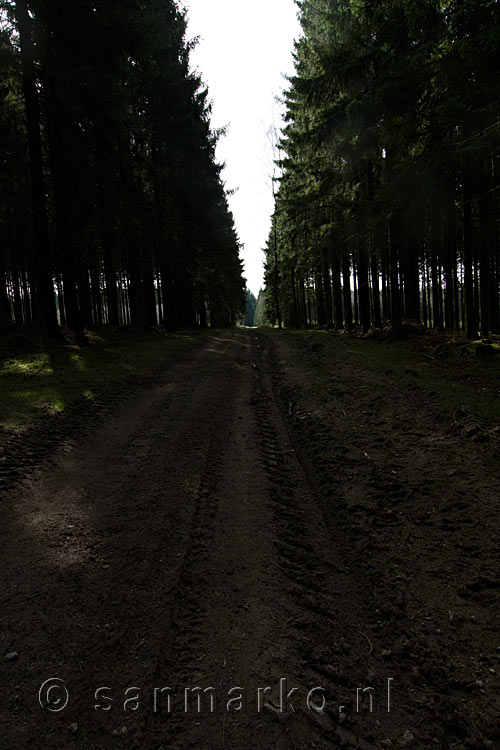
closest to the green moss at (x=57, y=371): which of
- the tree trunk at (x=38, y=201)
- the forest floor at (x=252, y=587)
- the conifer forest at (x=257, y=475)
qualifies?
the conifer forest at (x=257, y=475)

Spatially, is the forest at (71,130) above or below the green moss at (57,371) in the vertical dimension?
above

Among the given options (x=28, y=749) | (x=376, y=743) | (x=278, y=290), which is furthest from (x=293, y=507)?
(x=278, y=290)

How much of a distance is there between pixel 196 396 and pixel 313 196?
1305 centimetres

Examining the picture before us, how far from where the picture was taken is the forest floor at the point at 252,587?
178cm

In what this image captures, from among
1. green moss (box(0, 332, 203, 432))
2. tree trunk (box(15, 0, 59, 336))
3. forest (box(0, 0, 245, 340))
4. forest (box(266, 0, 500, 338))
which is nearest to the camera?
green moss (box(0, 332, 203, 432))

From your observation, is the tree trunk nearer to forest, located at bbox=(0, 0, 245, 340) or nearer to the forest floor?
forest, located at bbox=(0, 0, 245, 340)

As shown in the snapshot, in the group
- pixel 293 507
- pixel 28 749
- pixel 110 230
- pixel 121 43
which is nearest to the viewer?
pixel 28 749

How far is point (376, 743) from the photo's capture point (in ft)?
5.51

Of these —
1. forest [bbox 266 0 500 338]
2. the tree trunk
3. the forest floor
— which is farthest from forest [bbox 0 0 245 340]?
the forest floor

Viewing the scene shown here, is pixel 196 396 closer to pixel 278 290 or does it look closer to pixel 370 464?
pixel 370 464

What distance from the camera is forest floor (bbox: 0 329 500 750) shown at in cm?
178

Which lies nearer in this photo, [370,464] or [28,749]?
[28,749]

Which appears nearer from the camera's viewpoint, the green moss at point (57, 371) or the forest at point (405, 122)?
the green moss at point (57, 371)

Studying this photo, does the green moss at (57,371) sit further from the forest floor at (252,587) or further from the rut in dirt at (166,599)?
the rut in dirt at (166,599)
